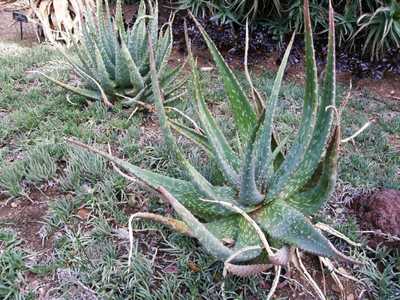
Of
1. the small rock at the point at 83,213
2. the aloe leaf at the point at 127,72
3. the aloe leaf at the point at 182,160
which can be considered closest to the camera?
the aloe leaf at the point at 182,160

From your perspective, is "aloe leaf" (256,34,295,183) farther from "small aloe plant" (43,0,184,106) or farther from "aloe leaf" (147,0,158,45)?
"aloe leaf" (147,0,158,45)

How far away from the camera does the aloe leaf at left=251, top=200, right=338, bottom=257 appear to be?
117 cm

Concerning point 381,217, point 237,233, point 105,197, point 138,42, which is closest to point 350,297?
point 381,217

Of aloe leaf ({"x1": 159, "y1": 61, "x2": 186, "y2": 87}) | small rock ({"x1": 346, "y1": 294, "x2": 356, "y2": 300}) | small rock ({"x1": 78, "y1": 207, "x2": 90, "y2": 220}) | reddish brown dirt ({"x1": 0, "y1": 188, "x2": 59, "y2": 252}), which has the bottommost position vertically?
small rock ({"x1": 346, "y1": 294, "x2": 356, "y2": 300})

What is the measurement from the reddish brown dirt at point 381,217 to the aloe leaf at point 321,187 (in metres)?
0.42

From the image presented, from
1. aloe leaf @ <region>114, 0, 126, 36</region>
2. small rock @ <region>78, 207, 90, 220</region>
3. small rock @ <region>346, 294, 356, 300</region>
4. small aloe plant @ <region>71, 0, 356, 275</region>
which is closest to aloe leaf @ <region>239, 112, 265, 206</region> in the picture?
small aloe plant @ <region>71, 0, 356, 275</region>

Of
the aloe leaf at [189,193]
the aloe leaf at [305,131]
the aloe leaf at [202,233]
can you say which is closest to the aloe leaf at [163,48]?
the aloe leaf at [189,193]

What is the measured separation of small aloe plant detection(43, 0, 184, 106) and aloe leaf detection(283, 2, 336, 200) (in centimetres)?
141

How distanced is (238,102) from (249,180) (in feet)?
1.34

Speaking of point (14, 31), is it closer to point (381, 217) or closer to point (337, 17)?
point (337, 17)

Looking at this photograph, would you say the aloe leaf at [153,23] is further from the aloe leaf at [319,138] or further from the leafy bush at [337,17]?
the aloe leaf at [319,138]

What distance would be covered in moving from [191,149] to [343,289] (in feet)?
3.56

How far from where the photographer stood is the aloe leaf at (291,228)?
46.1 inches

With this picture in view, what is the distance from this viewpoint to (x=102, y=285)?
1541 millimetres
